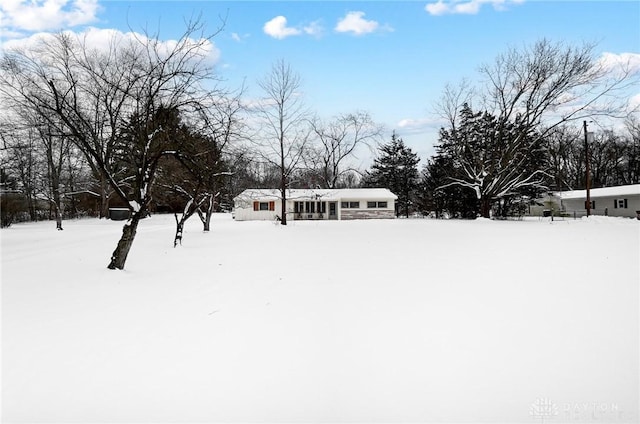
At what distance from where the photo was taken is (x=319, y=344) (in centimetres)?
475

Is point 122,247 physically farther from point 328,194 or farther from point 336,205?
point 336,205

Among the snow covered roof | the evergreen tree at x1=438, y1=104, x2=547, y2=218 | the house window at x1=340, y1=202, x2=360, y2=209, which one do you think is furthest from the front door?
the snow covered roof

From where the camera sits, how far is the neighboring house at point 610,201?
1324 inches

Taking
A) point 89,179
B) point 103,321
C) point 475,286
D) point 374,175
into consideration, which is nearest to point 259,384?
point 103,321

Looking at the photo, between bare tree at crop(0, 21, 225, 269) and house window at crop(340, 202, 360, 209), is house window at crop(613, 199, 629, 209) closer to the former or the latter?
house window at crop(340, 202, 360, 209)

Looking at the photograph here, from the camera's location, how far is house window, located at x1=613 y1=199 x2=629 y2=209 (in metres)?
34.6

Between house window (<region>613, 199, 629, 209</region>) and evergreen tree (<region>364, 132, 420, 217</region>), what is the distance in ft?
60.0

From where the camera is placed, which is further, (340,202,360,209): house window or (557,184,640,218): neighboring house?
(340,202,360,209): house window

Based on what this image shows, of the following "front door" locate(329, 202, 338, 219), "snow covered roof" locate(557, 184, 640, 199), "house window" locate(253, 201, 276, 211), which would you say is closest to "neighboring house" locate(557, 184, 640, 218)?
"snow covered roof" locate(557, 184, 640, 199)

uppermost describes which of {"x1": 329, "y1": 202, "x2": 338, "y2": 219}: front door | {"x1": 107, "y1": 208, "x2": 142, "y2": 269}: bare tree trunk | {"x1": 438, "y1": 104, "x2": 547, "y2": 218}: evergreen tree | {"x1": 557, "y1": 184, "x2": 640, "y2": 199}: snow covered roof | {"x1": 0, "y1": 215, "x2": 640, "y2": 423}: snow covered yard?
{"x1": 438, "y1": 104, "x2": 547, "y2": 218}: evergreen tree

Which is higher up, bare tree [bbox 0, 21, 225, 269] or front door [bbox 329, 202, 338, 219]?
bare tree [bbox 0, 21, 225, 269]

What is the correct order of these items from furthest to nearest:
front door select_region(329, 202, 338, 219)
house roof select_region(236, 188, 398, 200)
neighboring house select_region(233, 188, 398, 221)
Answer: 1. front door select_region(329, 202, 338, 219)
2. neighboring house select_region(233, 188, 398, 221)
3. house roof select_region(236, 188, 398, 200)

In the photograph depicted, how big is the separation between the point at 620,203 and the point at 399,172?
839 inches

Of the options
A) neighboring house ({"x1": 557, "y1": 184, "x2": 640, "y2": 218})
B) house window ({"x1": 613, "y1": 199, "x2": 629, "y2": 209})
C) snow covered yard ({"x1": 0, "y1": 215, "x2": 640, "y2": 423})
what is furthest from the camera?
house window ({"x1": 613, "y1": 199, "x2": 629, "y2": 209})
